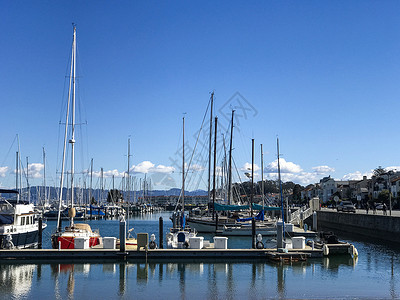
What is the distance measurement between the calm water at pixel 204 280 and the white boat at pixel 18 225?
30.9 ft

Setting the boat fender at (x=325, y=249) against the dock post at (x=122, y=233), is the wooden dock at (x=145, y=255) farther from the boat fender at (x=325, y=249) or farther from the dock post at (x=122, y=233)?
the boat fender at (x=325, y=249)

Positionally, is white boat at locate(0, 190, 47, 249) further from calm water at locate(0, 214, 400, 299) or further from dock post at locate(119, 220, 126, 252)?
dock post at locate(119, 220, 126, 252)

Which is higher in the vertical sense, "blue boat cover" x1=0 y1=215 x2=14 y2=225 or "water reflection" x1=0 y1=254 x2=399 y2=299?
"blue boat cover" x1=0 y1=215 x2=14 y2=225

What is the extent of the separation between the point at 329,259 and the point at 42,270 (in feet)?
67.6

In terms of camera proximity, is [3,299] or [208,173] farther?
[208,173]

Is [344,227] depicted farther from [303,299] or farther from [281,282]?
[303,299]

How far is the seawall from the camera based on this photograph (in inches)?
2066

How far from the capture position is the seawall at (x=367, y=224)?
2066 inches

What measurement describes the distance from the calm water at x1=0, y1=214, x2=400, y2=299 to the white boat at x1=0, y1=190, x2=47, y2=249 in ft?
30.9

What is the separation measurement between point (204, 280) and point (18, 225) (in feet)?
75.3

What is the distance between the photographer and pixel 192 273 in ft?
100

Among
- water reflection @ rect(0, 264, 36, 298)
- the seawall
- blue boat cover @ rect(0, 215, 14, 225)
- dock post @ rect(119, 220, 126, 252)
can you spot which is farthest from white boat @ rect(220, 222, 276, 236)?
water reflection @ rect(0, 264, 36, 298)

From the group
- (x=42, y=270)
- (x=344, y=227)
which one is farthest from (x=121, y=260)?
(x=344, y=227)

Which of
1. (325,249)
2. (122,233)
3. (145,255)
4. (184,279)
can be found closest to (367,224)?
(325,249)
